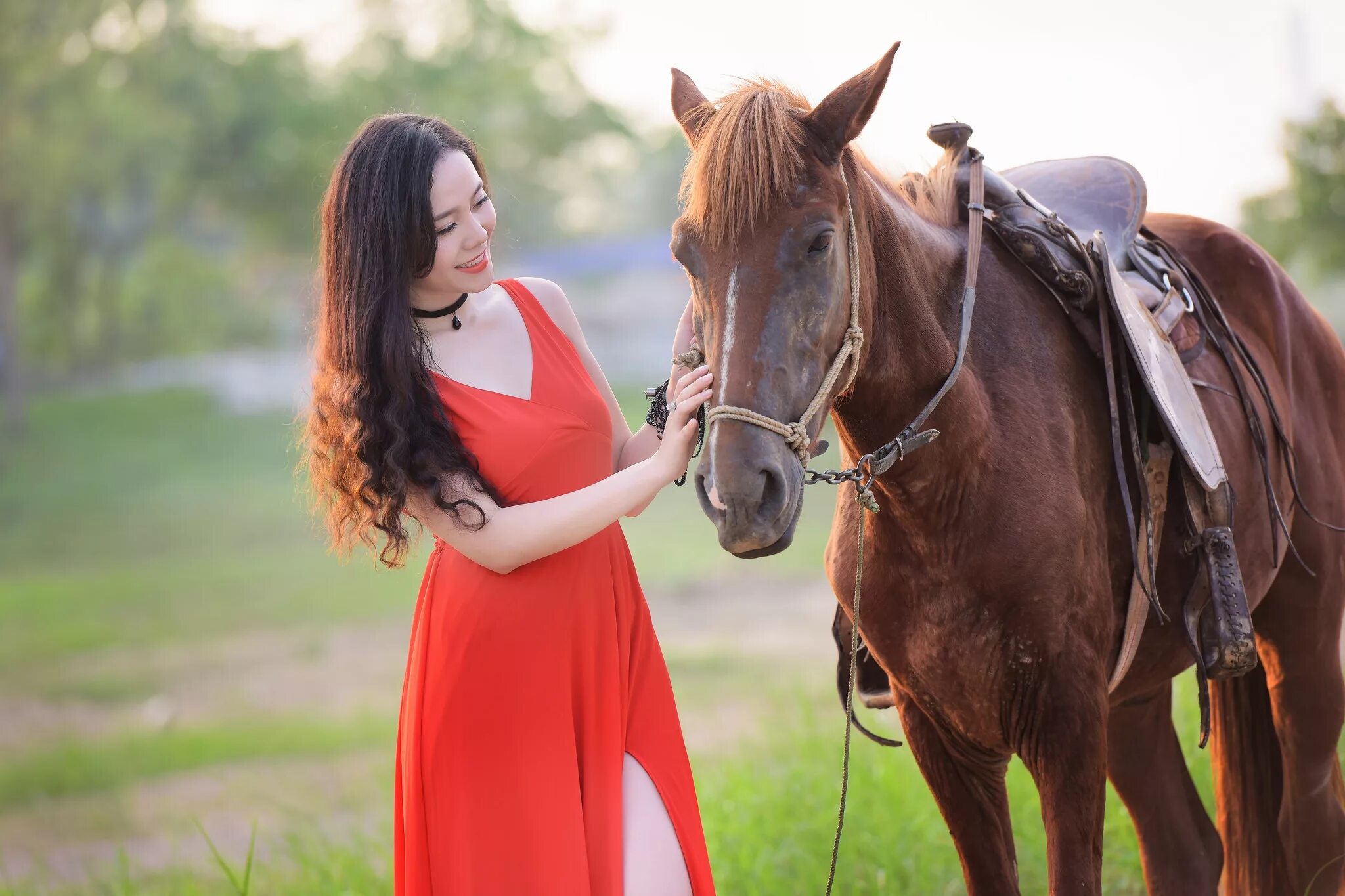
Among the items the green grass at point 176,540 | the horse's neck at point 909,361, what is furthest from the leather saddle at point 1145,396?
the green grass at point 176,540

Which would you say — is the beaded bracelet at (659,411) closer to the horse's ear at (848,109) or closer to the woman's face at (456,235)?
the woman's face at (456,235)

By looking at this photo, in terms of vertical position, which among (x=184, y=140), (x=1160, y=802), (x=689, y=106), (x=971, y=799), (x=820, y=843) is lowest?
(x=820, y=843)

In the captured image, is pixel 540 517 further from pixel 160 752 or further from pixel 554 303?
pixel 160 752

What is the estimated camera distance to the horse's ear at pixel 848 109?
5.98 ft

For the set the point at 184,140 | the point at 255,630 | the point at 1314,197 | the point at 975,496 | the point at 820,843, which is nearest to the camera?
the point at 975,496

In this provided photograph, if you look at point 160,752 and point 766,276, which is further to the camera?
point 160,752

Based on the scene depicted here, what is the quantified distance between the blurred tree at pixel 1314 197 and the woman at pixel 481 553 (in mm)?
8611

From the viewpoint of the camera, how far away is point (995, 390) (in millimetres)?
2186

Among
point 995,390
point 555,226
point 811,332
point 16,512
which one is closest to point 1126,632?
point 995,390

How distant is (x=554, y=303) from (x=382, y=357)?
1.40 ft

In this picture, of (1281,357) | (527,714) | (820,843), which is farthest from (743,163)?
(820,843)

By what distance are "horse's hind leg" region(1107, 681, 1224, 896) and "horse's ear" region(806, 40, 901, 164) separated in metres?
1.77

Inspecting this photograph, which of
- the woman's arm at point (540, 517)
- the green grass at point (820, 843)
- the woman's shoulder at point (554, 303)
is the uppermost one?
the woman's shoulder at point (554, 303)

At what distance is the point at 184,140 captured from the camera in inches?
807
